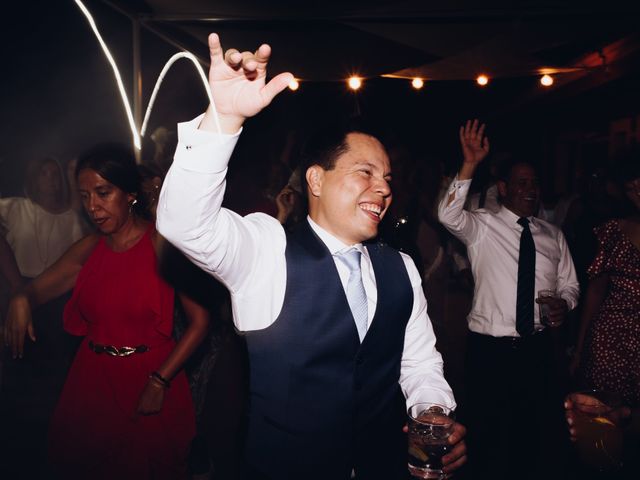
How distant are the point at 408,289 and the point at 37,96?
383 centimetres

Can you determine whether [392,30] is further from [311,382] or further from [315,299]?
[311,382]

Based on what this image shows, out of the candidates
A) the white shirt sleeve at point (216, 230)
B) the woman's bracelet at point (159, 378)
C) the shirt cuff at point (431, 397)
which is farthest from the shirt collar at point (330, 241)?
the woman's bracelet at point (159, 378)

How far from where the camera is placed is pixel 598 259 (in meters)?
3.29

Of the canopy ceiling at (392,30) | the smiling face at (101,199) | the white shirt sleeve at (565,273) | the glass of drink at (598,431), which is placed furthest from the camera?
the canopy ceiling at (392,30)

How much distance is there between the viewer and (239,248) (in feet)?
4.77

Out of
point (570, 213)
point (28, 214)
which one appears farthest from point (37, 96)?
point (570, 213)

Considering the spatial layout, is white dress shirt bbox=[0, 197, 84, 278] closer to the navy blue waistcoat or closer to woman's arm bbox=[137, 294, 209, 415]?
woman's arm bbox=[137, 294, 209, 415]

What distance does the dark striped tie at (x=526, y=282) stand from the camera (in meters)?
3.29

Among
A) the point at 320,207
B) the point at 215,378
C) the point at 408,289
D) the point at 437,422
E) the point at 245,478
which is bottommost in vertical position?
the point at 215,378

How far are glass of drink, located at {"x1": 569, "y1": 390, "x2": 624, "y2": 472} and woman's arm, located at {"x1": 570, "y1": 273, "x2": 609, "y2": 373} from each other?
2.25 metres

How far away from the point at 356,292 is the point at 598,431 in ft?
2.81

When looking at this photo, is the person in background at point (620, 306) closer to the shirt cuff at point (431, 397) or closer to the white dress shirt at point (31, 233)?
the shirt cuff at point (431, 397)

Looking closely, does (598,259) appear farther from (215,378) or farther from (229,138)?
(215,378)

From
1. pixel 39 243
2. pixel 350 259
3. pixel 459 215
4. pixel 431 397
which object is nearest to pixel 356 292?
pixel 350 259
